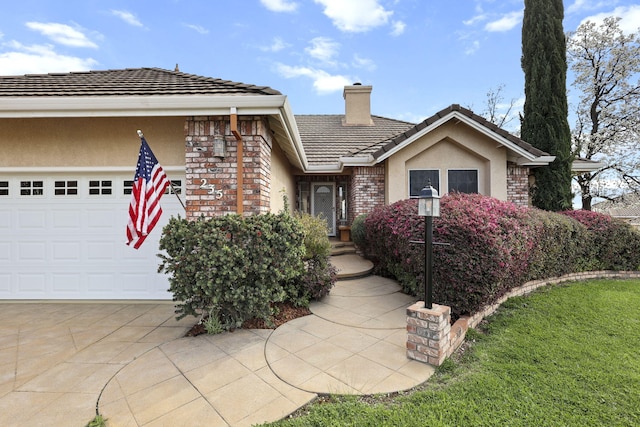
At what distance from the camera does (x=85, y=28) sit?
7.14 metres

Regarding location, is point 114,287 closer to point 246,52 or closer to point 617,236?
point 246,52

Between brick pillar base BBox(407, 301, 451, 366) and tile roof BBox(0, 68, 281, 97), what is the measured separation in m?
3.75

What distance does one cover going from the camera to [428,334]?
123 inches

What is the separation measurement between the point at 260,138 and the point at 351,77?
426 inches

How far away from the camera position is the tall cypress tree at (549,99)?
907 cm

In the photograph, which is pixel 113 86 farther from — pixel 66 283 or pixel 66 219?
pixel 66 283

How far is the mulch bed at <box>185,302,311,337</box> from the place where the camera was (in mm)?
3924

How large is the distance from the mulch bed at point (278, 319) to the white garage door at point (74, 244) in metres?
1.75

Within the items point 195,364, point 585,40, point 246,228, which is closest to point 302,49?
point 246,228

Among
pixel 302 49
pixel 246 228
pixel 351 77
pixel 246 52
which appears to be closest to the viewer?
pixel 246 228

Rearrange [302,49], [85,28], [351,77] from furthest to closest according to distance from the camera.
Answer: [351,77]
[302,49]
[85,28]

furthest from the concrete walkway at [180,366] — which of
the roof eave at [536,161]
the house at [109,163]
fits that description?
the roof eave at [536,161]

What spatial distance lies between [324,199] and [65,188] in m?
8.43

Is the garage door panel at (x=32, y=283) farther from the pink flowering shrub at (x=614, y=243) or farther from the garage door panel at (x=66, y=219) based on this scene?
the pink flowering shrub at (x=614, y=243)
